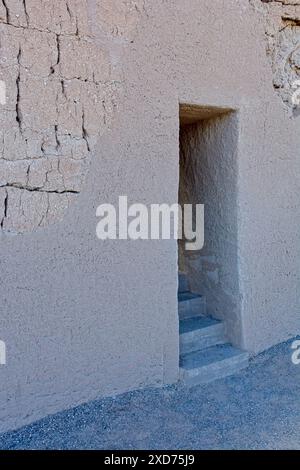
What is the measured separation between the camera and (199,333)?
392cm

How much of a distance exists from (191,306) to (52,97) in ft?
7.45

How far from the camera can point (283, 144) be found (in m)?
4.14

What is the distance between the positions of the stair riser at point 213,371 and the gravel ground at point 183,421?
7 cm

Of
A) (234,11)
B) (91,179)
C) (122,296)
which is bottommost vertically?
(122,296)

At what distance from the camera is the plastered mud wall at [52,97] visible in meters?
2.68

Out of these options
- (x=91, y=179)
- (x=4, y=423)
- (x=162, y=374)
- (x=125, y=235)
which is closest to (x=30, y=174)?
(x=91, y=179)

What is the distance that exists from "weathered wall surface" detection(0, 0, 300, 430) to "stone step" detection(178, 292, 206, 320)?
31.5 inches

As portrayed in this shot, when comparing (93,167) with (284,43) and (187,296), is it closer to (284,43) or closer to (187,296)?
(187,296)

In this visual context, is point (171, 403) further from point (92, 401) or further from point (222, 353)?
point (222, 353)

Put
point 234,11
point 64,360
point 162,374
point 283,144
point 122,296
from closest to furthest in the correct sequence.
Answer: point 64,360
point 122,296
point 162,374
point 234,11
point 283,144

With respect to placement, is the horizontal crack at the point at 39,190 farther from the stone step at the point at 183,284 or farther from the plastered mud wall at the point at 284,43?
the plastered mud wall at the point at 284,43

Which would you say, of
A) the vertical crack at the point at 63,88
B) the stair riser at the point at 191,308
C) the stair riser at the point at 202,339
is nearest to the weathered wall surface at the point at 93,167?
the vertical crack at the point at 63,88

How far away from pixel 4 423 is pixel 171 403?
109 centimetres

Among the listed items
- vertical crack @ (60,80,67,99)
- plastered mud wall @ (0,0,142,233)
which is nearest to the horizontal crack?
plastered mud wall @ (0,0,142,233)
